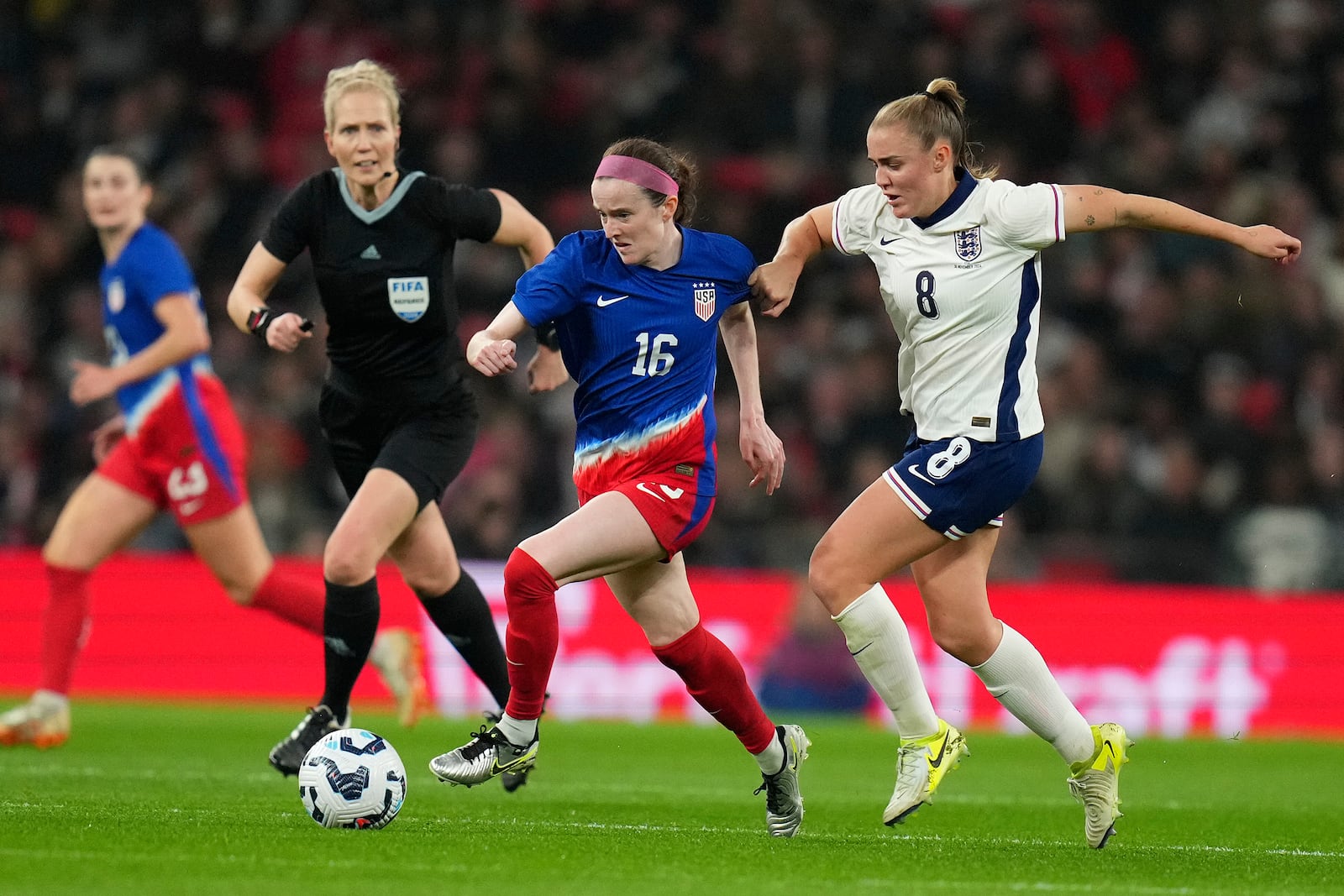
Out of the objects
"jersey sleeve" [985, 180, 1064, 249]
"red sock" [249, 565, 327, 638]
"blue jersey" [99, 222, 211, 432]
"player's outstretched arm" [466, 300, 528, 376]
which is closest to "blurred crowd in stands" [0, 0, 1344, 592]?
"red sock" [249, 565, 327, 638]

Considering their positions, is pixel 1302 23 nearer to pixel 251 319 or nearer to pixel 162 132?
pixel 162 132

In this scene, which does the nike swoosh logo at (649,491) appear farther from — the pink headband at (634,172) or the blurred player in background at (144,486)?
the blurred player in background at (144,486)

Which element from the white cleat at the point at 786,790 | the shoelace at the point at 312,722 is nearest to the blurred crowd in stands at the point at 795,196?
the shoelace at the point at 312,722

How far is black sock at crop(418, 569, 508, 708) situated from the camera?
743 cm

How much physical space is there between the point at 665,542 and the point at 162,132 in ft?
39.1

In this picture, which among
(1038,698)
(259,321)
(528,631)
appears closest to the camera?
(528,631)

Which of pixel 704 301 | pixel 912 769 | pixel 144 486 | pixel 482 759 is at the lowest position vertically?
pixel 912 769

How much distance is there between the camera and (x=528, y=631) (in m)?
5.70

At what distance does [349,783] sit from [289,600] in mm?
3057

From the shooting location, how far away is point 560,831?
19.9 feet

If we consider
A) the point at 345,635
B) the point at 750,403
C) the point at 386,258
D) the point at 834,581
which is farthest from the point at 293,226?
the point at 834,581

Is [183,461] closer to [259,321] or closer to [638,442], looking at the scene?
[259,321]

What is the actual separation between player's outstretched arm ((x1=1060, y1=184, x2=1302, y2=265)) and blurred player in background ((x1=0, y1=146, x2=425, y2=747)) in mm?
4332

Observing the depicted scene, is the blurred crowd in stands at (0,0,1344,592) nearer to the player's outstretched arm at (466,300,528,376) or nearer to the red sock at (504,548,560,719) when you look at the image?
the red sock at (504,548,560,719)
